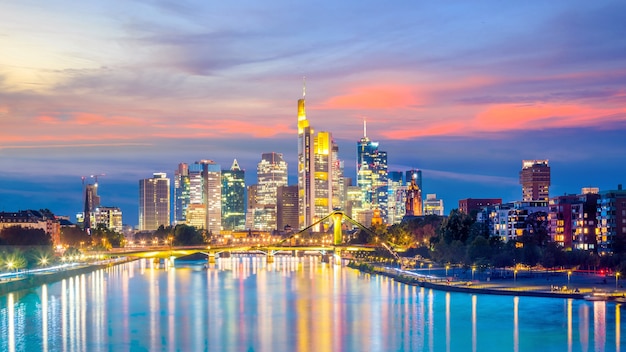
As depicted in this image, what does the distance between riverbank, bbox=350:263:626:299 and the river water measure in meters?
1.13

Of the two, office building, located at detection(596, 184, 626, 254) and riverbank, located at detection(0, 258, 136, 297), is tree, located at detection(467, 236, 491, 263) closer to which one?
office building, located at detection(596, 184, 626, 254)

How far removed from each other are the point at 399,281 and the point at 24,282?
29.5m

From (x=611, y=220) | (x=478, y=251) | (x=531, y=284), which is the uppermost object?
(x=611, y=220)

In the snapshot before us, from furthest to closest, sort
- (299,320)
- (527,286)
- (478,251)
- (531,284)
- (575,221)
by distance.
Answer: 1. (575,221)
2. (478,251)
3. (531,284)
4. (527,286)
5. (299,320)

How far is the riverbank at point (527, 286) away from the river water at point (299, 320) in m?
1.13

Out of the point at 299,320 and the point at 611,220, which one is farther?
the point at 611,220

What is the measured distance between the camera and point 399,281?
8288cm

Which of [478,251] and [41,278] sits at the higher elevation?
[478,251]

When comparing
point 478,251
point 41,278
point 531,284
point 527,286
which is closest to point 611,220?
point 478,251

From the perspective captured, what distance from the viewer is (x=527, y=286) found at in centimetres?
6769

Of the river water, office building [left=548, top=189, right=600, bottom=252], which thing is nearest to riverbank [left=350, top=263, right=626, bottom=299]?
the river water

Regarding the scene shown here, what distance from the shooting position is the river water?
4688cm

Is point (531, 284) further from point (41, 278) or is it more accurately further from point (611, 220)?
point (41, 278)

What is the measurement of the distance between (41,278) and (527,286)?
39506 mm
